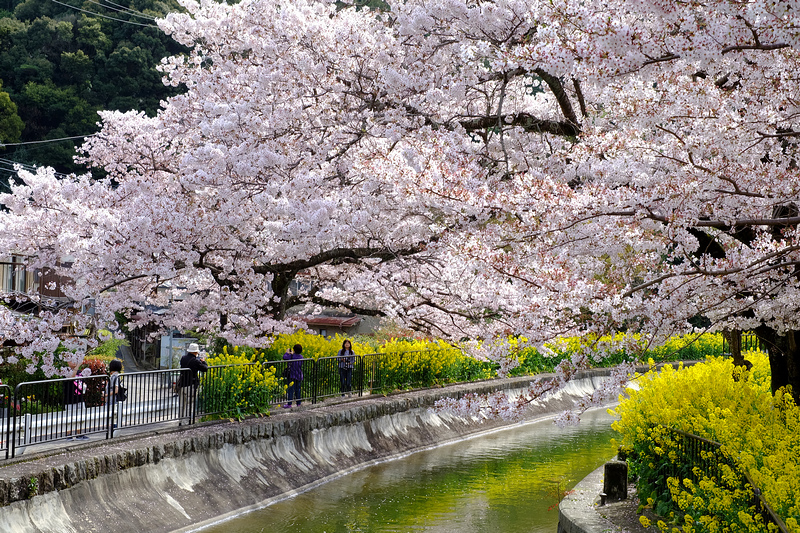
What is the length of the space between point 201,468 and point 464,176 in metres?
5.91

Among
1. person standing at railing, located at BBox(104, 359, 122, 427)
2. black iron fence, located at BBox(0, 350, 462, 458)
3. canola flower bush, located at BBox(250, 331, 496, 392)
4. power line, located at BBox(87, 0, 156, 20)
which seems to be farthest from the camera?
power line, located at BBox(87, 0, 156, 20)

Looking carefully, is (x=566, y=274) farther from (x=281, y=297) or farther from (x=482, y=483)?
(x=281, y=297)

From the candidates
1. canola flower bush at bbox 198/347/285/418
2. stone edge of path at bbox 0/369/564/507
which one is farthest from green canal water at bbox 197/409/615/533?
canola flower bush at bbox 198/347/285/418

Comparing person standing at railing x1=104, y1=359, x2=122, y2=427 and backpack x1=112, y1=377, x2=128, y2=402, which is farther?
backpack x1=112, y1=377, x2=128, y2=402

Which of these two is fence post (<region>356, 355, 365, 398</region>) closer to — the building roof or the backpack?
the backpack

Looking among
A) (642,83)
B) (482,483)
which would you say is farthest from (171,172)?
(642,83)

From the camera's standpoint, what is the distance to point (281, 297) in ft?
60.2

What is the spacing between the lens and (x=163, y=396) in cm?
1228

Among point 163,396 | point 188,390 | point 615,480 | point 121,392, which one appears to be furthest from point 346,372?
point 615,480

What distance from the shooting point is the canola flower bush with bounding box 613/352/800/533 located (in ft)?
21.6

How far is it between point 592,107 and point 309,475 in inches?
307

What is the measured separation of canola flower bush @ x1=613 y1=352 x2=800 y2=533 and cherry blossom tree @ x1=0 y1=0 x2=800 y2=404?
36.7 inches

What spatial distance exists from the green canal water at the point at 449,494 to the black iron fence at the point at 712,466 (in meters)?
2.99

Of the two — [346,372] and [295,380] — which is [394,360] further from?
[295,380]
